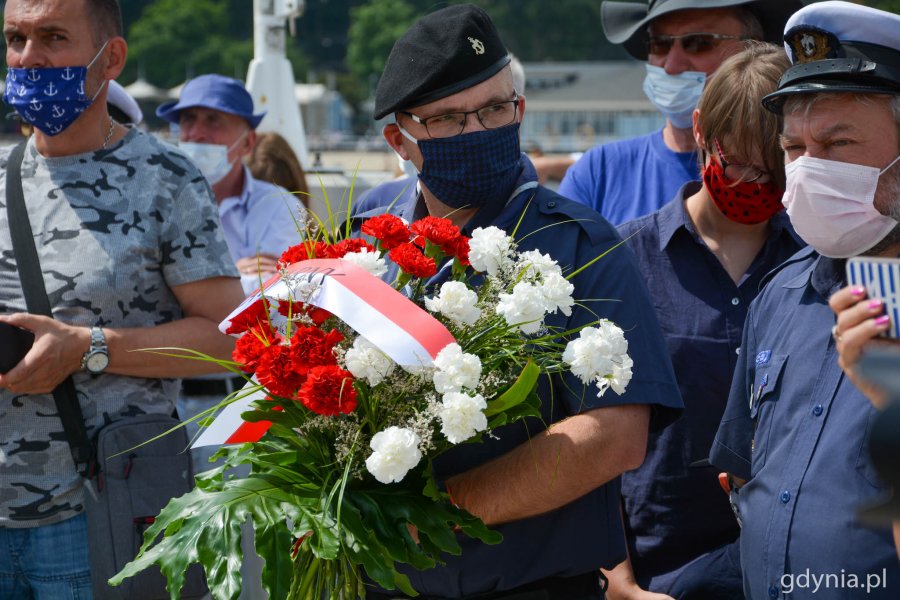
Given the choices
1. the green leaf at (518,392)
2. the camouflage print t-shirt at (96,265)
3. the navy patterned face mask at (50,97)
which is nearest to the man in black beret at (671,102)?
the camouflage print t-shirt at (96,265)

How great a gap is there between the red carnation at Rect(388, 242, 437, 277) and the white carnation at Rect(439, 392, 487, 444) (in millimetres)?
310

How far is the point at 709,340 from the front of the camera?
10.6 ft

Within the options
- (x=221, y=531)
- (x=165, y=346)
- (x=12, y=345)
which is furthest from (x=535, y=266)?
(x=12, y=345)

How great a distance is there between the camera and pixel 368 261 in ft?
7.86

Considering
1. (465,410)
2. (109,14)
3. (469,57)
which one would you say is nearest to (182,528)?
(465,410)

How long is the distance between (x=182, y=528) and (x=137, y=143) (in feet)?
5.11

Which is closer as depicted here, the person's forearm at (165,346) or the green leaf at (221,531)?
the green leaf at (221,531)

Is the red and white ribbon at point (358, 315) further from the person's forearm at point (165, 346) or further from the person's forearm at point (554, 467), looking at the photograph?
the person's forearm at point (165, 346)

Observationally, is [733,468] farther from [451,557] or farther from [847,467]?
[451,557]

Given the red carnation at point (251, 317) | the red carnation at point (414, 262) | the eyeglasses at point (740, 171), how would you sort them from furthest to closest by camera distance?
the eyeglasses at point (740, 171), the red carnation at point (251, 317), the red carnation at point (414, 262)

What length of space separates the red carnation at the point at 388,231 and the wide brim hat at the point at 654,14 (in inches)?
79.8

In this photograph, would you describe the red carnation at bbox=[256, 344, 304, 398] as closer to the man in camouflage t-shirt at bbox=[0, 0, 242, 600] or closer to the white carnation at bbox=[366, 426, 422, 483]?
the white carnation at bbox=[366, 426, 422, 483]

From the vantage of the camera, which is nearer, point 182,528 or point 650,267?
point 182,528

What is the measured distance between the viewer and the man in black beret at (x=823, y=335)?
233 centimetres
